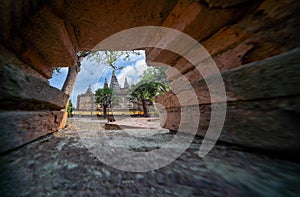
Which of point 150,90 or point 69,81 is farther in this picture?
point 150,90

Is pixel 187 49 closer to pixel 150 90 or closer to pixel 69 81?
pixel 69 81

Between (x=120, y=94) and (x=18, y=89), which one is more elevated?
(x=120, y=94)

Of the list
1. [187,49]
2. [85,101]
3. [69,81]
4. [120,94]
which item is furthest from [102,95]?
[187,49]

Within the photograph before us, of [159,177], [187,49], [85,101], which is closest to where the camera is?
[159,177]

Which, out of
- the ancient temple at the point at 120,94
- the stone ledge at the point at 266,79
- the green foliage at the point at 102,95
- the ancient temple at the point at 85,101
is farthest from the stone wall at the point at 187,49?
the ancient temple at the point at 85,101

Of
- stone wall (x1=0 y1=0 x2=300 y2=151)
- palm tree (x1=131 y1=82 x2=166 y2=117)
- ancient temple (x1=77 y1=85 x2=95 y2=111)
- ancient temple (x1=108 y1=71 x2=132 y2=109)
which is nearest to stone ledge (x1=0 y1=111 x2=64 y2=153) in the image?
stone wall (x1=0 y1=0 x2=300 y2=151)

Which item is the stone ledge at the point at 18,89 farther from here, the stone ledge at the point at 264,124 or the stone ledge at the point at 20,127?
the stone ledge at the point at 264,124

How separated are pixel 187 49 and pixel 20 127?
1.44 m

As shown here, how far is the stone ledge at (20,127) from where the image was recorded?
0.58 meters

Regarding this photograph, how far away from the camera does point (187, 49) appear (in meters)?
1.20

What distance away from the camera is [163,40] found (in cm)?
121

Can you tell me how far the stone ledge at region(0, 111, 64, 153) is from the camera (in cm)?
58

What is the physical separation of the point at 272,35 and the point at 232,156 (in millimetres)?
729

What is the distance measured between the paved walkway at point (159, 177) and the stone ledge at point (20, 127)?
72 mm
